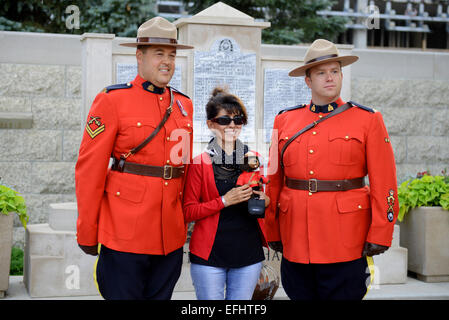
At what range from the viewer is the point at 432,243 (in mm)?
6613

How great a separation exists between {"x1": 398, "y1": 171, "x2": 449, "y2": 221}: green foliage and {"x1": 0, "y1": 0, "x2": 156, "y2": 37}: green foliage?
489cm

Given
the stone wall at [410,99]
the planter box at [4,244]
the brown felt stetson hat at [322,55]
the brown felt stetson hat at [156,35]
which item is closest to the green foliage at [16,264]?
the planter box at [4,244]

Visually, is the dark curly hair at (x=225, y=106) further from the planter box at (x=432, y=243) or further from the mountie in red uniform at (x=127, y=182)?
the planter box at (x=432, y=243)

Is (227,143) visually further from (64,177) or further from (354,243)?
(64,177)

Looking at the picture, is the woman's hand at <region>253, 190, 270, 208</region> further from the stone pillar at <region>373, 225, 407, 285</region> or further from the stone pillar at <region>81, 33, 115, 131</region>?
the stone pillar at <region>373, 225, 407, 285</region>

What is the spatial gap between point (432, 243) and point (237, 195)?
376cm

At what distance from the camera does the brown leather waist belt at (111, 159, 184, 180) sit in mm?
3459

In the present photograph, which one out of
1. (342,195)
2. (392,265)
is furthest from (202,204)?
(392,265)

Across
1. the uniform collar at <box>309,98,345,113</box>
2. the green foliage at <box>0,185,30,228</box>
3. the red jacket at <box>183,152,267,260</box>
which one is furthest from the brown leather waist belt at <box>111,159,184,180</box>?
the green foliage at <box>0,185,30,228</box>

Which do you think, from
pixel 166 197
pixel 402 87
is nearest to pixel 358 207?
pixel 166 197

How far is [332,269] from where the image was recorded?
3.65m

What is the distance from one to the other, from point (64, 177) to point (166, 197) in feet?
15.4

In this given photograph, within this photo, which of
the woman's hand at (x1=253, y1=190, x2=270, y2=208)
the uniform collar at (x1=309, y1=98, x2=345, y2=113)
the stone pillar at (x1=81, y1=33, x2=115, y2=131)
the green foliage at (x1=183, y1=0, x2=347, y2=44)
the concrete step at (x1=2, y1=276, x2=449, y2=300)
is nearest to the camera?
the woman's hand at (x1=253, y1=190, x2=270, y2=208)

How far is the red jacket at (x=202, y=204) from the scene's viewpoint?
3.60 meters
